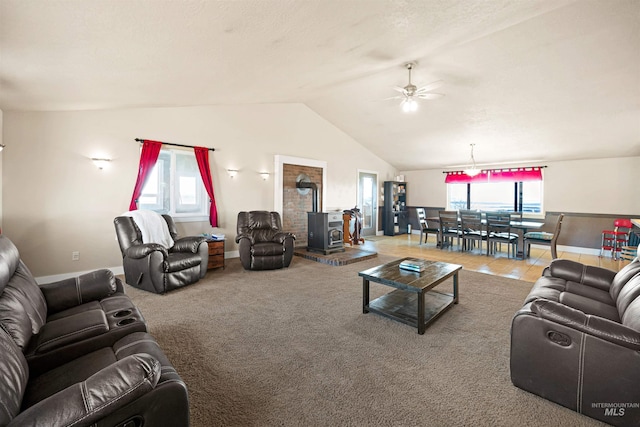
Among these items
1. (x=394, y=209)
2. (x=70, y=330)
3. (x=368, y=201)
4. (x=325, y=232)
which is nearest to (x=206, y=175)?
(x=325, y=232)

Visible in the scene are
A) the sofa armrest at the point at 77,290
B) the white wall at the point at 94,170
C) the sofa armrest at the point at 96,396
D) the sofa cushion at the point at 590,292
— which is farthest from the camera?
the white wall at the point at 94,170

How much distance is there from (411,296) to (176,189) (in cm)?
427

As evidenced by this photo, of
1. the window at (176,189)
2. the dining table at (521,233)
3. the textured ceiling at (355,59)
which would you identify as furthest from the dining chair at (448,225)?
the window at (176,189)

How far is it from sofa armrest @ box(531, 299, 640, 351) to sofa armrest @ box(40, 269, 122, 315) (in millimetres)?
3104

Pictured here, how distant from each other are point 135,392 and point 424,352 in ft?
6.58

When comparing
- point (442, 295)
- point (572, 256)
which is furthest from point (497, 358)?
point (572, 256)

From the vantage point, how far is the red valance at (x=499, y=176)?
7.06 meters

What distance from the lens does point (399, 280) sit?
8.99 ft

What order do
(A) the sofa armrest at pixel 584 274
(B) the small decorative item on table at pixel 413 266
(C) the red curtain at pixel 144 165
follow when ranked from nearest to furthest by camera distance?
(A) the sofa armrest at pixel 584 274 → (B) the small decorative item on table at pixel 413 266 → (C) the red curtain at pixel 144 165

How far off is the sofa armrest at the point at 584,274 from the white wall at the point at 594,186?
17.3 feet

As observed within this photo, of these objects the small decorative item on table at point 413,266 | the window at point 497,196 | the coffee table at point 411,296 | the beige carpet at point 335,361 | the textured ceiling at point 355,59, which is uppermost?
the textured ceiling at point 355,59

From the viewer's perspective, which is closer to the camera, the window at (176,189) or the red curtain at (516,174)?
the window at (176,189)

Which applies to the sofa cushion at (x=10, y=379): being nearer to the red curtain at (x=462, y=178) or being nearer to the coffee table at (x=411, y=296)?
the coffee table at (x=411, y=296)

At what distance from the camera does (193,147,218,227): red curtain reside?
5.15 meters
